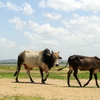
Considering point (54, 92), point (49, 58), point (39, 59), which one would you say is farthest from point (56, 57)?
point (54, 92)

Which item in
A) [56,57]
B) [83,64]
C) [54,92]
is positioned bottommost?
[54,92]

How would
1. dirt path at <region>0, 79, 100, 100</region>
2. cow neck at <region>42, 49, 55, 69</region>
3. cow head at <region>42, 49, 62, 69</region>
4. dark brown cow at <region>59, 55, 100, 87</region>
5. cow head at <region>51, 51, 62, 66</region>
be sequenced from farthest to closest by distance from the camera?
cow neck at <region>42, 49, 55, 69</region> → cow head at <region>42, 49, 62, 69</region> → cow head at <region>51, 51, 62, 66</region> → dark brown cow at <region>59, 55, 100, 87</region> → dirt path at <region>0, 79, 100, 100</region>

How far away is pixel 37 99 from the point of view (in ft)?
31.4

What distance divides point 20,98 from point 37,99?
685mm

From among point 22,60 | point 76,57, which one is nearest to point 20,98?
point 76,57

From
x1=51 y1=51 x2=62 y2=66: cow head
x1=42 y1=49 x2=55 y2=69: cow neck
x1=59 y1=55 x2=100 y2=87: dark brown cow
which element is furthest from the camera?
x1=42 y1=49 x2=55 y2=69: cow neck

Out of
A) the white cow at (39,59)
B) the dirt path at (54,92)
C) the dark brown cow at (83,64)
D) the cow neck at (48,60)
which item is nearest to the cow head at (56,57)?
the white cow at (39,59)

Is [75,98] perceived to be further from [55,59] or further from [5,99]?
[55,59]

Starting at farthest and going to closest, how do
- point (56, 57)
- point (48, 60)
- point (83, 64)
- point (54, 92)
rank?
point (48, 60), point (56, 57), point (83, 64), point (54, 92)

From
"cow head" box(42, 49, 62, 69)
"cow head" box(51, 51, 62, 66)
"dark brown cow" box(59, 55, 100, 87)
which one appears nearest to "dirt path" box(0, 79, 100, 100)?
"dark brown cow" box(59, 55, 100, 87)

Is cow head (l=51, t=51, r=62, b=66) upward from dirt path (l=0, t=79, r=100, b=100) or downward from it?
upward

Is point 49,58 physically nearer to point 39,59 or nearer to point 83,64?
point 39,59

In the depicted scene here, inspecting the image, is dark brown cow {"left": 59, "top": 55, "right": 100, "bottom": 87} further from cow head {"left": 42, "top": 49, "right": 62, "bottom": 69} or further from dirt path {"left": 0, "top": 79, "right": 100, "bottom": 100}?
dirt path {"left": 0, "top": 79, "right": 100, "bottom": 100}

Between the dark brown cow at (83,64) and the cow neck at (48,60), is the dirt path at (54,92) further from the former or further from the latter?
the cow neck at (48,60)
